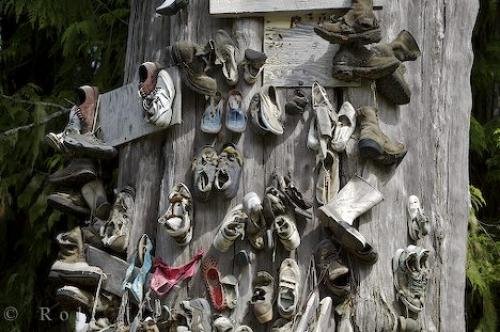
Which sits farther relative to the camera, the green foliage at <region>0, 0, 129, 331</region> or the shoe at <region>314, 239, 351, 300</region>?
the green foliage at <region>0, 0, 129, 331</region>

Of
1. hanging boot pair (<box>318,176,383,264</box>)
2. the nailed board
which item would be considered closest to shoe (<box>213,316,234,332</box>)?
hanging boot pair (<box>318,176,383,264</box>)

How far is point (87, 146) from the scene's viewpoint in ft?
12.1

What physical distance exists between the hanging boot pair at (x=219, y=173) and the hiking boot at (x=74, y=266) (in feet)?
1.60

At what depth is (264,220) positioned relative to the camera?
3242 millimetres

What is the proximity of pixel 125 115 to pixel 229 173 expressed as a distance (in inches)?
21.0

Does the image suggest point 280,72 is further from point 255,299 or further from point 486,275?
point 486,275

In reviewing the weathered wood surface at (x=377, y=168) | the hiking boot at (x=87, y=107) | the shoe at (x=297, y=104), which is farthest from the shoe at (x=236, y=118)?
the hiking boot at (x=87, y=107)

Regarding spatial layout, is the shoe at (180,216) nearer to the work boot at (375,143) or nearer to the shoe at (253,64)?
the shoe at (253,64)

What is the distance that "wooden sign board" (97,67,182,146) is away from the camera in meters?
3.48

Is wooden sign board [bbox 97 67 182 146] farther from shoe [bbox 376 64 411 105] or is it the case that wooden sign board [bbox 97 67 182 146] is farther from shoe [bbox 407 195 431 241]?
shoe [bbox 407 195 431 241]

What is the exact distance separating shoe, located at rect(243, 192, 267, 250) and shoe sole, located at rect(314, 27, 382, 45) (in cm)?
50

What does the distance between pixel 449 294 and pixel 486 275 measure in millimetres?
1680

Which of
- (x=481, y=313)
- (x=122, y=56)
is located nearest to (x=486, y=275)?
(x=481, y=313)

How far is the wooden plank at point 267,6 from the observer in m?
3.32
